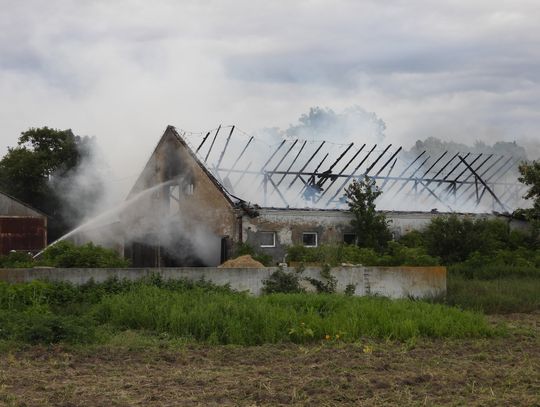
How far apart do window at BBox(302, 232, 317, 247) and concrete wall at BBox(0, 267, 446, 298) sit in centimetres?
949

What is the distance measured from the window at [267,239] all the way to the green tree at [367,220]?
3.47m

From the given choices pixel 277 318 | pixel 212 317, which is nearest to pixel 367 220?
pixel 277 318

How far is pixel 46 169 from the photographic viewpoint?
4831 centimetres

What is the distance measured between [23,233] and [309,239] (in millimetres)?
19824

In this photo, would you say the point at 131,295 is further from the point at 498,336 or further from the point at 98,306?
the point at 498,336

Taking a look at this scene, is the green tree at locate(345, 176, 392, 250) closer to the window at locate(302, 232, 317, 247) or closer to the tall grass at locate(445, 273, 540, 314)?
the window at locate(302, 232, 317, 247)

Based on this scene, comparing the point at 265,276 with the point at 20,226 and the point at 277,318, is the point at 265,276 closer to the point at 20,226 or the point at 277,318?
the point at 277,318

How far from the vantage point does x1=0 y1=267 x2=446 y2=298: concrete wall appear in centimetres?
1844

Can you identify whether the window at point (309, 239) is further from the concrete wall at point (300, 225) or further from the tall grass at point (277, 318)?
the tall grass at point (277, 318)

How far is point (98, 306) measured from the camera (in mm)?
16234

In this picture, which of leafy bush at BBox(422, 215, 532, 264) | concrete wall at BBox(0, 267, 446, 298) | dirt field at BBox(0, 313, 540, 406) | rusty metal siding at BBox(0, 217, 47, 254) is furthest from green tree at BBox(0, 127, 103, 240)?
dirt field at BBox(0, 313, 540, 406)

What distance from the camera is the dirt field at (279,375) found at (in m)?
9.44

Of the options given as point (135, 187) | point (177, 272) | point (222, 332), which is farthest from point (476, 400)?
point (135, 187)

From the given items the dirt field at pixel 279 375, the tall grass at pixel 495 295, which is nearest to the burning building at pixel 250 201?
the tall grass at pixel 495 295
